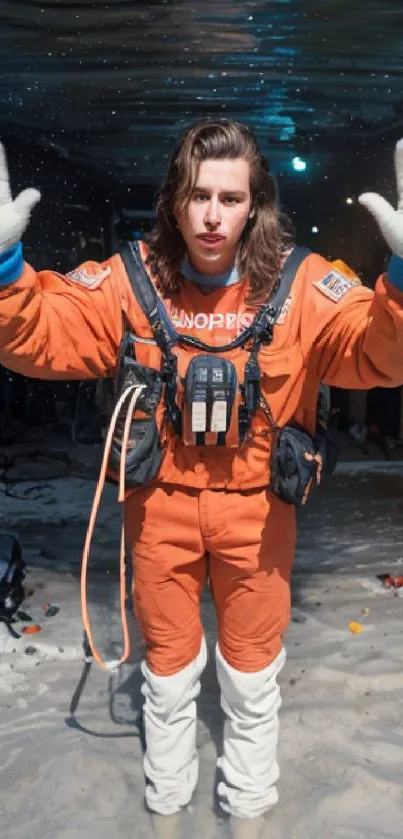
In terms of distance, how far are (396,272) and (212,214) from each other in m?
0.50

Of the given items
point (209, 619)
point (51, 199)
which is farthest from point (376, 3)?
point (51, 199)

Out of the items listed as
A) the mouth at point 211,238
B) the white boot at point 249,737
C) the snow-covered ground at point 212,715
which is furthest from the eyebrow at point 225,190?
the snow-covered ground at point 212,715

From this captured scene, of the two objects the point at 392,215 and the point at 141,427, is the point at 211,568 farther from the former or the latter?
the point at 392,215

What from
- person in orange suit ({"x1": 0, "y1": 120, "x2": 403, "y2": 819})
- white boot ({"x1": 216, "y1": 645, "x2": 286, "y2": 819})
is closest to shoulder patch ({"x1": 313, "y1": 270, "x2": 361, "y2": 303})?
person in orange suit ({"x1": 0, "y1": 120, "x2": 403, "y2": 819})

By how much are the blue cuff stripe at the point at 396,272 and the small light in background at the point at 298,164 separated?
17.9ft

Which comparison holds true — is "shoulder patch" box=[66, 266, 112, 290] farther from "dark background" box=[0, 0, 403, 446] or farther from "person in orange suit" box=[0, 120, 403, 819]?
"dark background" box=[0, 0, 403, 446]

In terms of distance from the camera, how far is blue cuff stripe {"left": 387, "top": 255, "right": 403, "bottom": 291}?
1.63 m

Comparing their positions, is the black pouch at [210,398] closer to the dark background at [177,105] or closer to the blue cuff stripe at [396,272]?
the blue cuff stripe at [396,272]

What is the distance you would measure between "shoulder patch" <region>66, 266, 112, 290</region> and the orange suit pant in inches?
24.0

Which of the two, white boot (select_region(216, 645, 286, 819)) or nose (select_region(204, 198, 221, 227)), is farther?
white boot (select_region(216, 645, 286, 819))

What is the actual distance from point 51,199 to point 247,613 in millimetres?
5508

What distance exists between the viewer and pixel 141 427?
197cm

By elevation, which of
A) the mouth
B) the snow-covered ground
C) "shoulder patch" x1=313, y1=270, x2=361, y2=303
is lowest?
the snow-covered ground

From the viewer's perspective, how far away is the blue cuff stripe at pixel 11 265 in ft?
5.53
